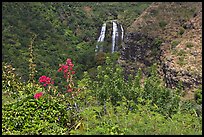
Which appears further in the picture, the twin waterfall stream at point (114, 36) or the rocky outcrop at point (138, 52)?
the twin waterfall stream at point (114, 36)

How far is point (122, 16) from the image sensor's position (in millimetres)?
32406

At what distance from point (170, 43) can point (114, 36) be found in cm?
763

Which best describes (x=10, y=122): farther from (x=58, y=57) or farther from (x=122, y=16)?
(x=122, y=16)

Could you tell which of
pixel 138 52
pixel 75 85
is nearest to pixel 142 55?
pixel 138 52

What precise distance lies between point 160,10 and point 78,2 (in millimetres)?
13856

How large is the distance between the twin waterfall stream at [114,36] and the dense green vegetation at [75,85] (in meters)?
0.73

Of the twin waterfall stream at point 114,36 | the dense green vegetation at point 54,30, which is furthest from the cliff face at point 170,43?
the dense green vegetation at point 54,30

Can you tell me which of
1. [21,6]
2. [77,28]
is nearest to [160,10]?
[77,28]

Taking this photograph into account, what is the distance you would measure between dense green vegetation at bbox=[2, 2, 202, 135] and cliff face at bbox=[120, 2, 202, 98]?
0.96m

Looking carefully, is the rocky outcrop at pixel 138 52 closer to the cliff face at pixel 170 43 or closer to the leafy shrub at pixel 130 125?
the cliff face at pixel 170 43

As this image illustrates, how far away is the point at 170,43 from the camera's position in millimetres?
19375

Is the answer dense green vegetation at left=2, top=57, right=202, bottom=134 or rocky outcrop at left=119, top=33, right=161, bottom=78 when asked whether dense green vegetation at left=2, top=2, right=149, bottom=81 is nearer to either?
rocky outcrop at left=119, top=33, right=161, bottom=78

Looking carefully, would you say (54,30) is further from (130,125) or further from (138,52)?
(130,125)

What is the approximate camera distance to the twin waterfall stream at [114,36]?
2483cm
